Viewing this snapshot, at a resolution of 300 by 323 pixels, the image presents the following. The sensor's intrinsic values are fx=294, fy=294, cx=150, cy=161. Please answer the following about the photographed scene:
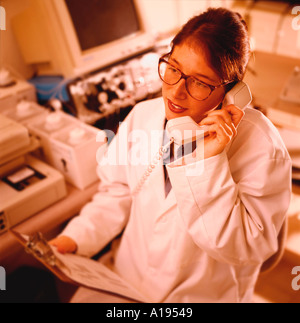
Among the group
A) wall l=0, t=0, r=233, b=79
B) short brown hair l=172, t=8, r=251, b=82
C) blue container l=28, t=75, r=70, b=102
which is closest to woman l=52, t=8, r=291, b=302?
short brown hair l=172, t=8, r=251, b=82

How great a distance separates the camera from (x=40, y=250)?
0.96m

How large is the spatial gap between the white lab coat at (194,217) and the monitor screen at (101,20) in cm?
50

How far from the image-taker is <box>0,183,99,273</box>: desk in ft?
3.31

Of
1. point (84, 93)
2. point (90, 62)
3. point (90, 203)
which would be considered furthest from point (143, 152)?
point (90, 62)

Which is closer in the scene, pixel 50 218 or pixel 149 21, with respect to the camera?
pixel 50 218

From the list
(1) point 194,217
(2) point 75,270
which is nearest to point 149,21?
(1) point 194,217

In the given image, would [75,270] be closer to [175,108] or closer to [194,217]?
[194,217]

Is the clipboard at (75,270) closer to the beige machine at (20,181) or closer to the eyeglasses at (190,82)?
the beige machine at (20,181)

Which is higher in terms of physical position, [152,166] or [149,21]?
[149,21]

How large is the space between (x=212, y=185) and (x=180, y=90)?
0.28 meters

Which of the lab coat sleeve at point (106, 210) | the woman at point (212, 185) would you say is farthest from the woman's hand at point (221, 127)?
the lab coat sleeve at point (106, 210)

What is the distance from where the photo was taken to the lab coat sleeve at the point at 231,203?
2.64 feet
